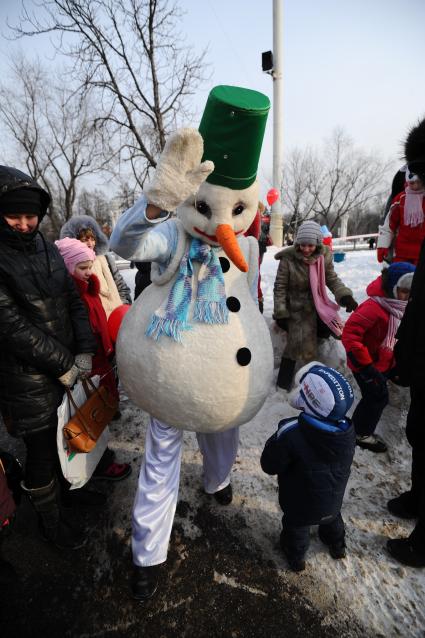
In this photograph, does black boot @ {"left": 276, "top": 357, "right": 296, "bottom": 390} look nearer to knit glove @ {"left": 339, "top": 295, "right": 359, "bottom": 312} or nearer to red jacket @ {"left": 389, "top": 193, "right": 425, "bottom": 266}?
knit glove @ {"left": 339, "top": 295, "right": 359, "bottom": 312}

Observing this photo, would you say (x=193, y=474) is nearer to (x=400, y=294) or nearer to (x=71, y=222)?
(x=400, y=294)

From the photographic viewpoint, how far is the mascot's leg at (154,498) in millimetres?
1655

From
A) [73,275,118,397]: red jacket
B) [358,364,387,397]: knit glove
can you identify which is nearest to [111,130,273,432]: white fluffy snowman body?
[73,275,118,397]: red jacket

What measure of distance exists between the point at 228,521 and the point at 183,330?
1352 millimetres

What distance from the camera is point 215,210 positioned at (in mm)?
1460

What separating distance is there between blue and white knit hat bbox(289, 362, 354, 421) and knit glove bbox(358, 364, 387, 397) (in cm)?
106

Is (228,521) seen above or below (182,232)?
below

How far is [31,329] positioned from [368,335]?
7.77ft

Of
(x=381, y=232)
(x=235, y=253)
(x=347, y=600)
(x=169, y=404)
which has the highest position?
(x=235, y=253)

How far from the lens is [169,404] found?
1.49m

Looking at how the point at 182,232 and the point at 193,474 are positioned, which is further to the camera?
the point at 193,474

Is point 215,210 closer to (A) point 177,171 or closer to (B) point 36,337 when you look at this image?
(A) point 177,171

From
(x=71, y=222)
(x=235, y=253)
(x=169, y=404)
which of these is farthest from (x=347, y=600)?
(x=71, y=222)

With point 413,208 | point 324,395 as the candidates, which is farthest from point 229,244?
point 413,208
